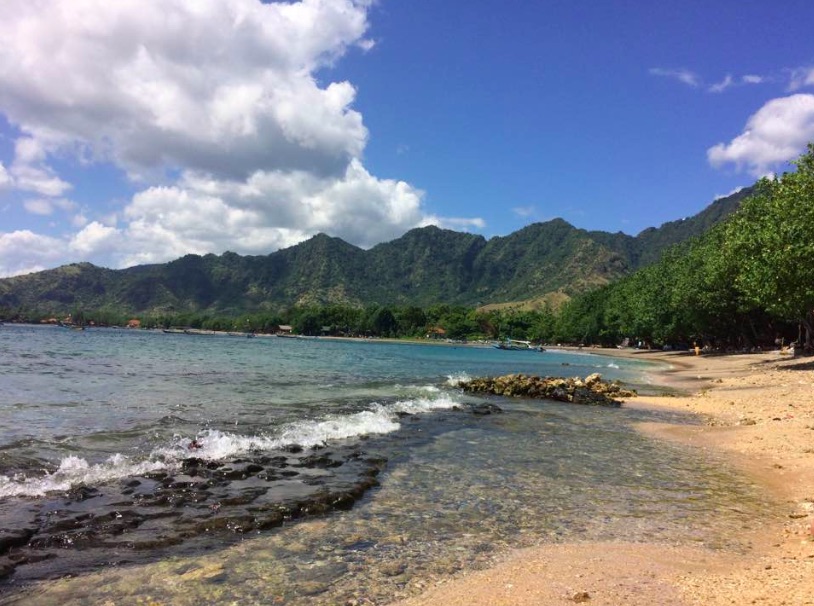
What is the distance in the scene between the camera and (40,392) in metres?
24.5

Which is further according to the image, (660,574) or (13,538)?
(13,538)

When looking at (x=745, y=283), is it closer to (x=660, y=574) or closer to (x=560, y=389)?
(x=560, y=389)

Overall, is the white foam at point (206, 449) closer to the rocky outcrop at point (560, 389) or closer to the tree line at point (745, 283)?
the rocky outcrop at point (560, 389)

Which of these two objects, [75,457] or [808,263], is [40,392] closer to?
[75,457]

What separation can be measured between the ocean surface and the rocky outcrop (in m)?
9.35

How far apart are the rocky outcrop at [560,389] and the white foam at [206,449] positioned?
11.4m

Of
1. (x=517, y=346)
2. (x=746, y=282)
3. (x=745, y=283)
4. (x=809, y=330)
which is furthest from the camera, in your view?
(x=517, y=346)

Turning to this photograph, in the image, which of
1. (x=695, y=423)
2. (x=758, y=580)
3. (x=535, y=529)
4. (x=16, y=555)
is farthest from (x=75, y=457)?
(x=695, y=423)

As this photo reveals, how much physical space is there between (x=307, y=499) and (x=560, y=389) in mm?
23847

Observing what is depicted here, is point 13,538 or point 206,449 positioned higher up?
point 13,538

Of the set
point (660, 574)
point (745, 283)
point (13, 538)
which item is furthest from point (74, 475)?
point (745, 283)

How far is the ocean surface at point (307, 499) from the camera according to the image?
22.0 feet

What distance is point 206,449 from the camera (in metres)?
14.0

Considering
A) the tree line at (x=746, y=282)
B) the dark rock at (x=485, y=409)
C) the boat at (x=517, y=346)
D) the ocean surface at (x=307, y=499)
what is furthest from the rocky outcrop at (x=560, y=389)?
the boat at (x=517, y=346)
